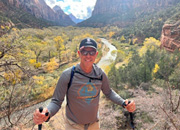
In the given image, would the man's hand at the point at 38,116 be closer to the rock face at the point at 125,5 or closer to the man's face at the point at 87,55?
the man's face at the point at 87,55

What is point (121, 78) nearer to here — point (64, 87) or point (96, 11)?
point (64, 87)

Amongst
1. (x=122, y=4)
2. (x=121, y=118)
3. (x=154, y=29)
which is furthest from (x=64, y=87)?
(x=122, y=4)

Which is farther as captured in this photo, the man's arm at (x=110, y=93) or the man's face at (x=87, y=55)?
the man's arm at (x=110, y=93)

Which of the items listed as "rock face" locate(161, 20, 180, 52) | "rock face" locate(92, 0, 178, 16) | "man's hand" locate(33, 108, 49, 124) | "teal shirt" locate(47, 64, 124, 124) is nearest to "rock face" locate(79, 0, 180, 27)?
"rock face" locate(92, 0, 178, 16)

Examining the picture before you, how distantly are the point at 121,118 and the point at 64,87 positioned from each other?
874cm

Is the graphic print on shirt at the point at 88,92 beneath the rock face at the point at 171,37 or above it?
above

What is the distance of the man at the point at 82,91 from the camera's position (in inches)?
62.9

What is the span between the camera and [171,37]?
72.6 feet

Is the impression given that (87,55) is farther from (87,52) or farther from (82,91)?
(82,91)

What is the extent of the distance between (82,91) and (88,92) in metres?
0.09

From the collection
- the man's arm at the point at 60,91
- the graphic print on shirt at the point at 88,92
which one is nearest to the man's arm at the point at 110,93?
the graphic print on shirt at the point at 88,92

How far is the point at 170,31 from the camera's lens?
888 inches

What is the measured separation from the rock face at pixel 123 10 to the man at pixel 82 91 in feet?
261

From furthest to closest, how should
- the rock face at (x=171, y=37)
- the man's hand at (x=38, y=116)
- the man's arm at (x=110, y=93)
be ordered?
the rock face at (x=171, y=37)
the man's arm at (x=110, y=93)
the man's hand at (x=38, y=116)
